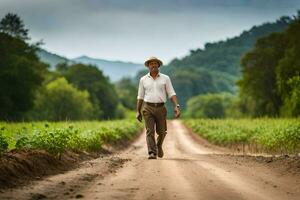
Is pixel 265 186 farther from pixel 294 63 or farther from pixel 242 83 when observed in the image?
pixel 242 83

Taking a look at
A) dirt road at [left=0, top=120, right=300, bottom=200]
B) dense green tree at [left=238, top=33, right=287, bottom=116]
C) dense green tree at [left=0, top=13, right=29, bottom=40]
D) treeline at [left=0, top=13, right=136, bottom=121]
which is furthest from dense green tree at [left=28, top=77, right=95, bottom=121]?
dirt road at [left=0, top=120, right=300, bottom=200]

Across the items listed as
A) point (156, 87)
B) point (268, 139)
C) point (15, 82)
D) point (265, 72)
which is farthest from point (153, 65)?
point (265, 72)

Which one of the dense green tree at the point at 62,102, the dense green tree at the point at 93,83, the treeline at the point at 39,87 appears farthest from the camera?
the dense green tree at the point at 93,83

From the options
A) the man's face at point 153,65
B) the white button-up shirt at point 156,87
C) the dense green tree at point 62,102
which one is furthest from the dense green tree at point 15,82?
the man's face at point 153,65

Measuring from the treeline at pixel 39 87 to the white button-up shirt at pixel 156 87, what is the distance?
5.43m

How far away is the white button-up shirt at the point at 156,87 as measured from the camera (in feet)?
51.0

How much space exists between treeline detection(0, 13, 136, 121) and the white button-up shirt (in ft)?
17.8

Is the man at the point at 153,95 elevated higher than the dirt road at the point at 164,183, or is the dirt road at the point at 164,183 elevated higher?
the man at the point at 153,95

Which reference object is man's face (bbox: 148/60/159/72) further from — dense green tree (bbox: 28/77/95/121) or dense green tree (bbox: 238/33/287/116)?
dense green tree (bbox: 28/77/95/121)

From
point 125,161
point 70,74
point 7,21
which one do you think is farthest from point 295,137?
point 70,74

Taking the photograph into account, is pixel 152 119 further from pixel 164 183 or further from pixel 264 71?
pixel 264 71

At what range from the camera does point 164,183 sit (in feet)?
30.4

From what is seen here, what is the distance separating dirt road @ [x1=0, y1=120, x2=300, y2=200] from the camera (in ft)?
26.4

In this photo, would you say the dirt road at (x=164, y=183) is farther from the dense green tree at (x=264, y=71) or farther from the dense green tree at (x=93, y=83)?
the dense green tree at (x=93, y=83)
